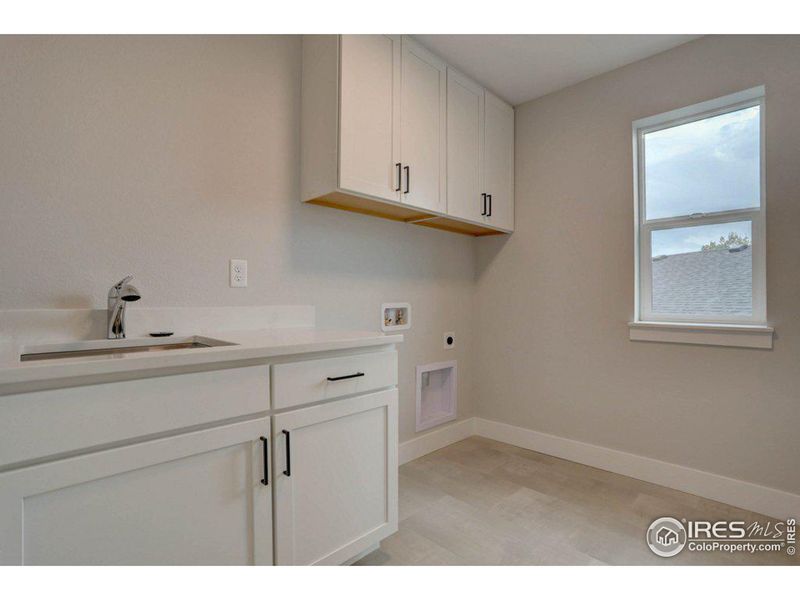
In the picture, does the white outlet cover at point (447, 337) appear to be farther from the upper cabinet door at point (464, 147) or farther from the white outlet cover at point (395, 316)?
the upper cabinet door at point (464, 147)

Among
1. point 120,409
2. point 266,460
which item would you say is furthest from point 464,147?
point 120,409

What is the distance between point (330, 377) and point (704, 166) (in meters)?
2.20

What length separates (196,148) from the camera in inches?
62.7

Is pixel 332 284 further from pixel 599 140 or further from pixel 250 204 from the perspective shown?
pixel 599 140

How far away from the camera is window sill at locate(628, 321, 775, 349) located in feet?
5.98

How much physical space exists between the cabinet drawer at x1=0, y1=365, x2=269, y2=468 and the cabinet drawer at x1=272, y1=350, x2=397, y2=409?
66 millimetres

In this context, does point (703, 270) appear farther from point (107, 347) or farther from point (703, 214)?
point (107, 347)

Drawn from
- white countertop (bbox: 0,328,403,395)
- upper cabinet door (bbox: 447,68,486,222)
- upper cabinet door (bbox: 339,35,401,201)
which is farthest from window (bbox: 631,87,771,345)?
white countertop (bbox: 0,328,403,395)

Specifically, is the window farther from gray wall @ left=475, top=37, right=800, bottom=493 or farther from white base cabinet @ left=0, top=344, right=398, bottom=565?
white base cabinet @ left=0, top=344, right=398, bottom=565

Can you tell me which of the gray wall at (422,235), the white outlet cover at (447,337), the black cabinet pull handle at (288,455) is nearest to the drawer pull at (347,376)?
the black cabinet pull handle at (288,455)

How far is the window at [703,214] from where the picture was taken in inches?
74.9

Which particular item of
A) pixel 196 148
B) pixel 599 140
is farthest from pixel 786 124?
pixel 196 148

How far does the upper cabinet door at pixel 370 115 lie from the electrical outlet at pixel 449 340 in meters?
1.15

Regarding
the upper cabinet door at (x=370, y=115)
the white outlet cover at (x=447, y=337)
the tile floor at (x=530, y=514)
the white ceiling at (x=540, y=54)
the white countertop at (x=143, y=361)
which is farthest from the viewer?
the white outlet cover at (x=447, y=337)
